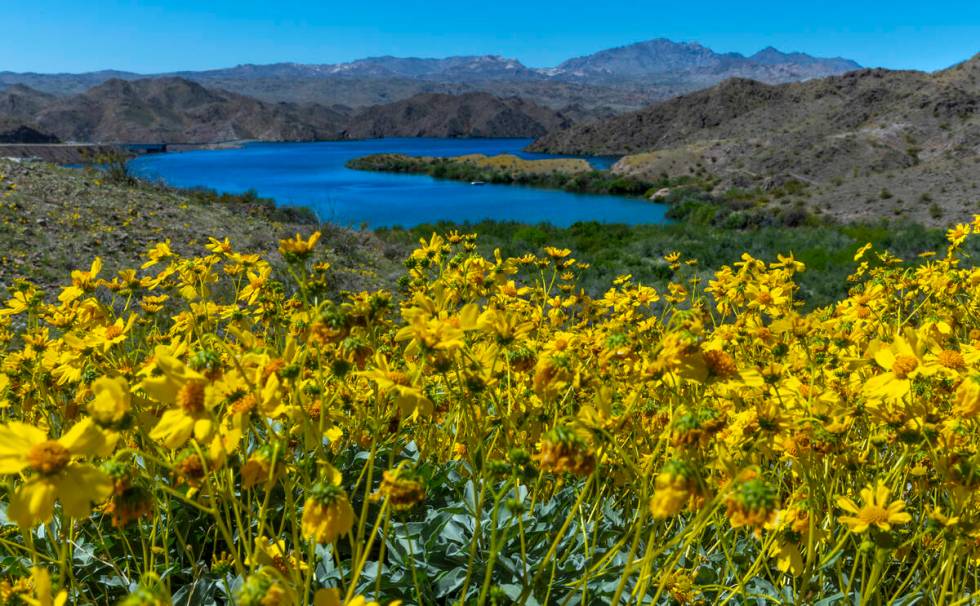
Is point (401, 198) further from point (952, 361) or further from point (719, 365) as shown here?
point (719, 365)

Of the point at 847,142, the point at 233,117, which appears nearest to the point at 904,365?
the point at 847,142

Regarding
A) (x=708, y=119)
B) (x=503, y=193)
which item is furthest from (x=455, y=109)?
(x=503, y=193)

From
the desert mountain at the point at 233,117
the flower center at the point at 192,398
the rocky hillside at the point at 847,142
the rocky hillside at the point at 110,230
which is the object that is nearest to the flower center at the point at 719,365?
the flower center at the point at 192,398

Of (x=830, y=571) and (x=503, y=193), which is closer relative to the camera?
(x=830, y=571)

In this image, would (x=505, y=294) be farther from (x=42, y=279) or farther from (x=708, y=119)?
(x=708, y=119)

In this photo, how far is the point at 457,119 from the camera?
10775cm

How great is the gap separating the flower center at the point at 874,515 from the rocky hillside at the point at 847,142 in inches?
957

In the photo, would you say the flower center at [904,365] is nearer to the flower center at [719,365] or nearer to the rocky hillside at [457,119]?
the flower center at [719,365]

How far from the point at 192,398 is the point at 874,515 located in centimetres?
153

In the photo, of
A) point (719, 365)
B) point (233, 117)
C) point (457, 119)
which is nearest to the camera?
point (719, 365)

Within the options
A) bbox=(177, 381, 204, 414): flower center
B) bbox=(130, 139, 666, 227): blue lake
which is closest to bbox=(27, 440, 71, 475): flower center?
bbox=(177, 381, 204, 414): flower center

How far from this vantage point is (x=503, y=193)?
35406 mm

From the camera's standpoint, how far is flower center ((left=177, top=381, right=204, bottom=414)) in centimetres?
116

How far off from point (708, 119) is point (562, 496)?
60692mm
